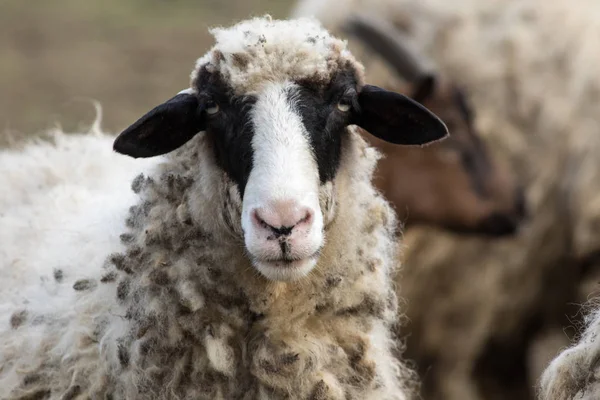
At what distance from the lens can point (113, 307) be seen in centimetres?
309

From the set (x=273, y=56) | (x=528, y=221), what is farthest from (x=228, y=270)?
(x=528, y=221)

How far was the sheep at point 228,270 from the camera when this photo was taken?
2.99 metres

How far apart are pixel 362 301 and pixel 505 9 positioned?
4.08m

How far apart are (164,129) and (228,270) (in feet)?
1.55

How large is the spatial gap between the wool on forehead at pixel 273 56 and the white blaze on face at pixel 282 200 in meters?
0.14

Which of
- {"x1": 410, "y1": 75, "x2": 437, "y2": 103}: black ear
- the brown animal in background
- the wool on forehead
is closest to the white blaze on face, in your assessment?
the wool on forehead

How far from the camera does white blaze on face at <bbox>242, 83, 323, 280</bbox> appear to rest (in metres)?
2.73

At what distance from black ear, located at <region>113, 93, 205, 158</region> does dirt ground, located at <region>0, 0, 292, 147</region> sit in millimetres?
6156

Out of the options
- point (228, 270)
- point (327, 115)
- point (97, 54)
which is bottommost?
point (97, 54)

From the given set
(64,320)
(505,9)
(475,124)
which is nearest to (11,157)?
(64,320)

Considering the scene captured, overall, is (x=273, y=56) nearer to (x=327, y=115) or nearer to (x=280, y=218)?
(x=327, y=115)

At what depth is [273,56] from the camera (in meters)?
3.05

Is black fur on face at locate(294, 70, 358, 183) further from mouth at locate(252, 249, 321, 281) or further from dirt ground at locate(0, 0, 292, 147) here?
dirt ground at locate(0, 0, 292, 147)

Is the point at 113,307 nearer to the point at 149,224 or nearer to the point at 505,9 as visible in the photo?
the point at 149,224
